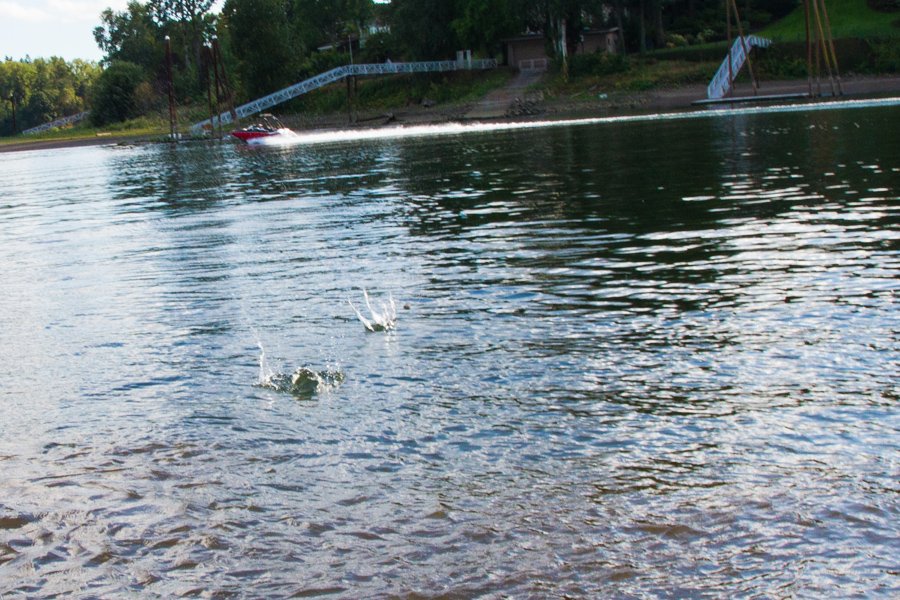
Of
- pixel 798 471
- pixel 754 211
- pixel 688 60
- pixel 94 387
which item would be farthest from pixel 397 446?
pixel 688 60

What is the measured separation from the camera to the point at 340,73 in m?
94.5

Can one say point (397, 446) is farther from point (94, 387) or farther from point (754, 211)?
point (754, 211)

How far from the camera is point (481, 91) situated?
290 ft

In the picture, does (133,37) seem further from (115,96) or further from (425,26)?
(425,26)

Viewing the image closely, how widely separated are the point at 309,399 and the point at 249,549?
2.58 meters

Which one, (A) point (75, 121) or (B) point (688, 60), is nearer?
(B) point (688, 60)

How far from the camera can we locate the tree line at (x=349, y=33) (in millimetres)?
87562

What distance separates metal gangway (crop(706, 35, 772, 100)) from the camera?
6944 cm

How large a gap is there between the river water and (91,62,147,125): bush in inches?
4640

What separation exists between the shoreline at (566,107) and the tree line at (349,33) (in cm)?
905

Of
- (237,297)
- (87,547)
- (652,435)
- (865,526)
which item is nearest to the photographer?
(865,526)

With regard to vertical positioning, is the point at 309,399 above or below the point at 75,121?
below

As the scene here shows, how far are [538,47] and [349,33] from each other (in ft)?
119

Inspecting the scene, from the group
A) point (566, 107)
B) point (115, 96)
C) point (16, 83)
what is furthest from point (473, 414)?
point (16, 83)
